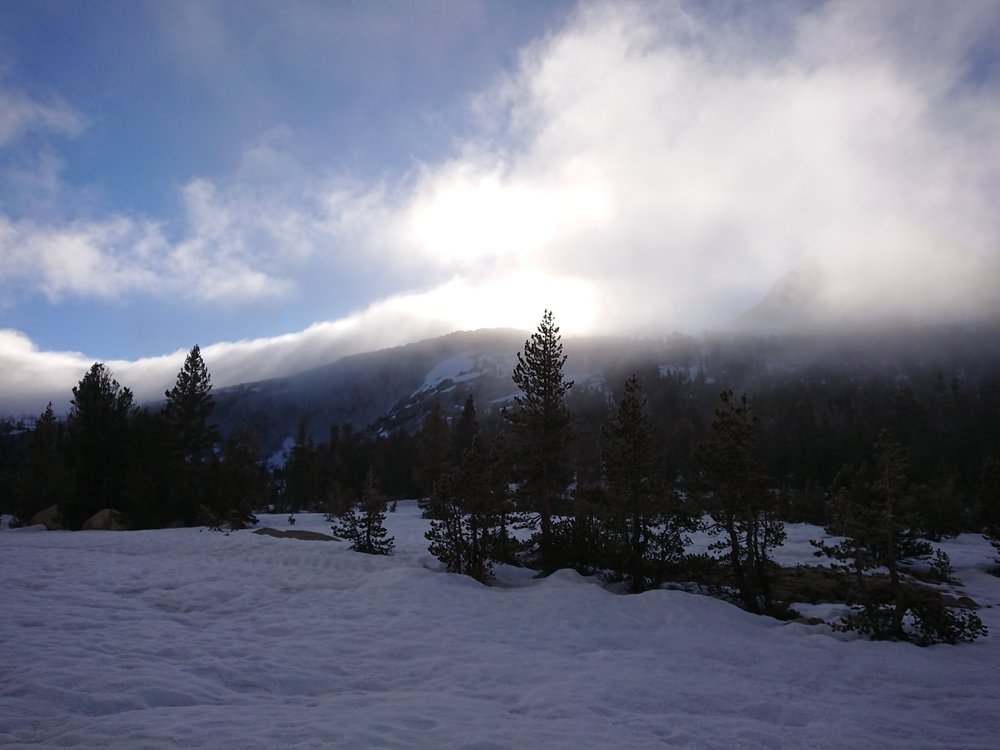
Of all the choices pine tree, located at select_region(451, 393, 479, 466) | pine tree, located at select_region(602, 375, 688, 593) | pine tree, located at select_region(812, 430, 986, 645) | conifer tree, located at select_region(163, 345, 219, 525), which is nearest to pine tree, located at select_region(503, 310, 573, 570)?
pine tree, located at select_region(602, 375, 688, 593)

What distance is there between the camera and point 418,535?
91.9 feet

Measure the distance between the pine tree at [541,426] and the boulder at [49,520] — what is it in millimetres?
A: 27104

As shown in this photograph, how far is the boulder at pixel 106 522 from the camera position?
28.1 m

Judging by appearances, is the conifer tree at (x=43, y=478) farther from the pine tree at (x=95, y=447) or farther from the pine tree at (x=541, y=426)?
the pine tree at (x=541, y=426)

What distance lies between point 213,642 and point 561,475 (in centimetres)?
1575

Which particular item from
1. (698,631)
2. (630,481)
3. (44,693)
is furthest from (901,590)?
(44,693)

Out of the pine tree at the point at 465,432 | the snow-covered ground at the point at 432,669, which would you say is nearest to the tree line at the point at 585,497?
the snow-covered ground at the point at 432,669

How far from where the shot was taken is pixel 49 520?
100ft

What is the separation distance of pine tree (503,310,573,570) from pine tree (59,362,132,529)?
25459 mm

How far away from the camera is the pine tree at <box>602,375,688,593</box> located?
16.2 meters

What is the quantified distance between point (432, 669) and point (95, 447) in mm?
32558

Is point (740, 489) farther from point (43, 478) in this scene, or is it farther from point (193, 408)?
point (43, 478)

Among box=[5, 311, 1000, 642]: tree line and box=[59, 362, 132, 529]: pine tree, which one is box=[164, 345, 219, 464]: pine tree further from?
box=[59, 362, 132, 529]: pine tree

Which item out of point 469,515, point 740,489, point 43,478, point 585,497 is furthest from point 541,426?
point 43,478
